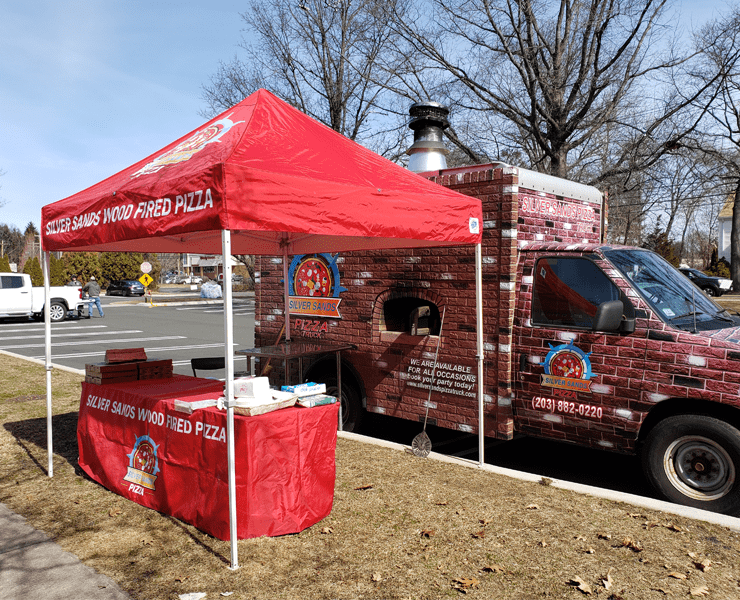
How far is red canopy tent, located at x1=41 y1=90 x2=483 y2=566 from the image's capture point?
11.6ft

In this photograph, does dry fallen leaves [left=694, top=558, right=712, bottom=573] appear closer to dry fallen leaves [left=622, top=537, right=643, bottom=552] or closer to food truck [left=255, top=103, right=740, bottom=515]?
dry fallen leaves [left=622, top=537, right=643, bottom=552]

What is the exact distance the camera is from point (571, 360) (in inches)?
192

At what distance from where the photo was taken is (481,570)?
346 centimetres

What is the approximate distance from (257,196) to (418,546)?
2.33m

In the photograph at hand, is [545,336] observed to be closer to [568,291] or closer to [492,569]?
[568,291]

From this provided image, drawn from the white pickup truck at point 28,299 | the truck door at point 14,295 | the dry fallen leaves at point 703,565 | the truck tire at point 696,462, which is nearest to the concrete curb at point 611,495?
the truck tire at point 696,462

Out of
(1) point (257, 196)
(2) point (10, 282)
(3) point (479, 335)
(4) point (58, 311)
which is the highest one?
(1) point (257, 196)

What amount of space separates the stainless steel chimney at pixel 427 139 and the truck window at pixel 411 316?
1689mm

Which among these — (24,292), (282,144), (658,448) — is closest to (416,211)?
(282,144)

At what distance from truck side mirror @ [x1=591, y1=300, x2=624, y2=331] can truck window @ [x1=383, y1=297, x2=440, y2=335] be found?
193cm

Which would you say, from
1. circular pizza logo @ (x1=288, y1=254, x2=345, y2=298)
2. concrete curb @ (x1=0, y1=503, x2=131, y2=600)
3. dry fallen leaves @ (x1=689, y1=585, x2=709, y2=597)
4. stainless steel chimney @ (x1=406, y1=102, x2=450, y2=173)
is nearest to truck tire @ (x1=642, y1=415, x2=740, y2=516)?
dry fallen leaves @ (x1=689, y1=585, x2=709, y2=597)

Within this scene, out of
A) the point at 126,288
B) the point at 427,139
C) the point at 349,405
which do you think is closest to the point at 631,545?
the point at 349,405

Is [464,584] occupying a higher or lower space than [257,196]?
lower

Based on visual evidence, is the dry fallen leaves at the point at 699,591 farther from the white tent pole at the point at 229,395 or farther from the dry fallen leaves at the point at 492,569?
the white tent pole at the point at 229,395
